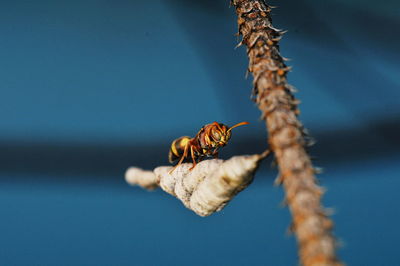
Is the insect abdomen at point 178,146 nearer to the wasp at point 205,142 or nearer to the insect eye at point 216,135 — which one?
the wasp at point 205,142

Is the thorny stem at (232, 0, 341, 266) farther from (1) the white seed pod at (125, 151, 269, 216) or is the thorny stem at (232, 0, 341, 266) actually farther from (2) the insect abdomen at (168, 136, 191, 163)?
(2) the insect abdomen at (168, 136, 191, 163)

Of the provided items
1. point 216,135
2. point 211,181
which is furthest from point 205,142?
point 211,181

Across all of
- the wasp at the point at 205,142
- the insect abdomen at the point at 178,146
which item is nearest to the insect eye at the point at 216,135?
the wasp at the point at 205,142

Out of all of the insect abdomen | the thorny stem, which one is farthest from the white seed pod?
the insect abdomen

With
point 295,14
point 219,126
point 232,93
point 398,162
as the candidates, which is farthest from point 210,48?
point 219,126

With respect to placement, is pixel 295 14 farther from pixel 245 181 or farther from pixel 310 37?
pixel 245 181

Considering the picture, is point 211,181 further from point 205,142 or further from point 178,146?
point 178,146

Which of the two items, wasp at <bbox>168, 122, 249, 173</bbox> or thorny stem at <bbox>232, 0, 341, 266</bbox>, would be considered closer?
thorny stem at <bbox>232, 0, 341, 266</bbox>
